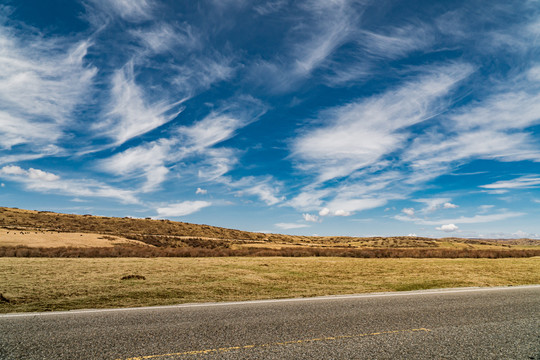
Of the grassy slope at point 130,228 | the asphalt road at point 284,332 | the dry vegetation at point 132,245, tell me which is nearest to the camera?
the asphalt road at point 284,332

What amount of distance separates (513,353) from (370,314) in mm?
2968

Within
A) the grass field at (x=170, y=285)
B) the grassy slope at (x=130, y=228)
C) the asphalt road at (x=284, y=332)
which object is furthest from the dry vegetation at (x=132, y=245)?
the asphalt road at (x=284, y=332)

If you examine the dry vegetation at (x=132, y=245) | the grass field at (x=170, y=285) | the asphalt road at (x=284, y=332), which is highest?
the dry vegetation at (x=132, y=245)

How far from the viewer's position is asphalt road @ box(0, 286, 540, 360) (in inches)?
204

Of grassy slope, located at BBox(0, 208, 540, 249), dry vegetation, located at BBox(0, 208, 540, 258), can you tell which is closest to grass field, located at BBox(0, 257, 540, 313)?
dry vegetation, located at BBox(0, 208, 540, 258)

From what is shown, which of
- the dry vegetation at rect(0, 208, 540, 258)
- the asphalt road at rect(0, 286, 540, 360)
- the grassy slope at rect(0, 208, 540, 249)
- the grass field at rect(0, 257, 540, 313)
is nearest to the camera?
the asphalt road at rect(0, 286, 540, 360)

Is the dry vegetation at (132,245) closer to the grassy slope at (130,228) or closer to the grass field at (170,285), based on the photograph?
the grassy slope at (130,228)

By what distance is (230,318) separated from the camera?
741cm

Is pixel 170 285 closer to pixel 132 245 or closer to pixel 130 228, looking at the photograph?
pixel 132 245

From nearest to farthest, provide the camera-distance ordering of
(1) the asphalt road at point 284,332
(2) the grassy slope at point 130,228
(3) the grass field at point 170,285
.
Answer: (1) the asphalt road at point 284,332 → (3) the grass field at point 170,285 → (2) the grassy slope at point 130,228

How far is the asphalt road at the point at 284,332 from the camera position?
518 centimetres

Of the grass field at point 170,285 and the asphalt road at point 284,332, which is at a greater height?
the asphalt road at point 284,332

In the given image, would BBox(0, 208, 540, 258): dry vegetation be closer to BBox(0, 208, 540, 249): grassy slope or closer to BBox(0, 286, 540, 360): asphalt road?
BBox(0, 208, 540, 249): grassy slope

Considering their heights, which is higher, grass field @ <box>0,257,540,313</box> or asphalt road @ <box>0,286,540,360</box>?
asphalt road @ <box>0,286,540,360</box>
